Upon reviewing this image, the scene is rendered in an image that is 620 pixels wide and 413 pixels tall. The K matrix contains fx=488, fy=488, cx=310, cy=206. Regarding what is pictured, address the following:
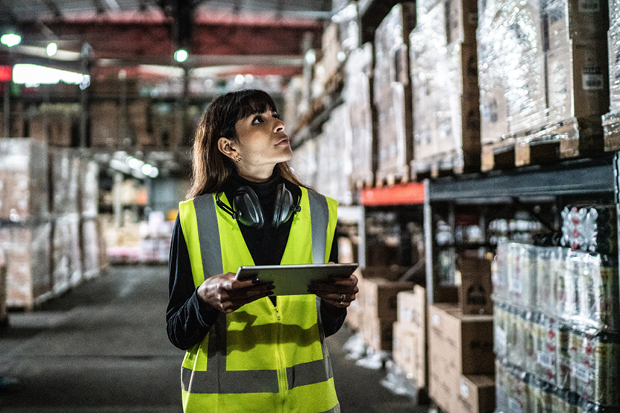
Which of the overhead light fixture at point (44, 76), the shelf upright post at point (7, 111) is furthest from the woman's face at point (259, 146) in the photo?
the shelf upright post at point (7, 111)

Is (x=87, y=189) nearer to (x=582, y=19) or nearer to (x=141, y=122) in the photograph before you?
(x=141, y=122)

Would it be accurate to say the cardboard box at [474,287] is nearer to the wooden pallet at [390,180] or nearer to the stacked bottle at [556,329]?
the stacked bottle at [556,329]

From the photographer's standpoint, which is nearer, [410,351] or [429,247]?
[429,247]

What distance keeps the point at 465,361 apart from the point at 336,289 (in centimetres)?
205

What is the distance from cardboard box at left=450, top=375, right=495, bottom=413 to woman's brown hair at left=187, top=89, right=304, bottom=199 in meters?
2.11

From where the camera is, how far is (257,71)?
42.8 feet

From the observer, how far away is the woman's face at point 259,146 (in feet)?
4.92

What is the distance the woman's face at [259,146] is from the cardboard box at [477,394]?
206cm

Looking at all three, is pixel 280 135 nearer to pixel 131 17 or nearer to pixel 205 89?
pixel 205 89

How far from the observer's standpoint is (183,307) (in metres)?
1.44

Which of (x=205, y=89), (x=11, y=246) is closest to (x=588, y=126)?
(x=11, y=246)

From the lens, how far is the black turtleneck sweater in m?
1.44

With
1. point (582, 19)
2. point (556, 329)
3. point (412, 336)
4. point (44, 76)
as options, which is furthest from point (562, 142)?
point (44, 76)

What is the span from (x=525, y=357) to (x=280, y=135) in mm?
1664
